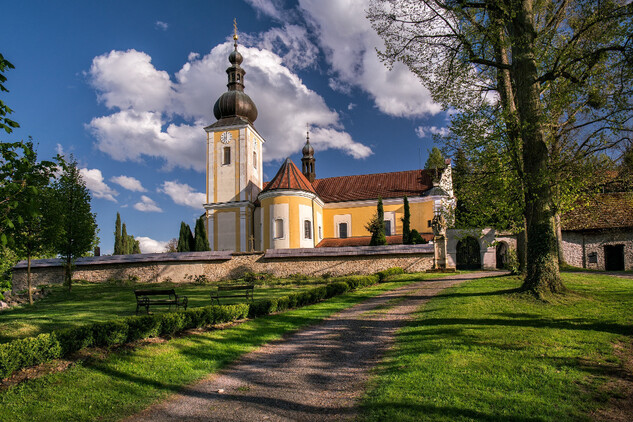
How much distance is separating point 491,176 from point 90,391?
1253 centimetres

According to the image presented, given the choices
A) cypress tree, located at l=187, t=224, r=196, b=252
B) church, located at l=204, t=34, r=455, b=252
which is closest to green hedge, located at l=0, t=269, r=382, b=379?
church, located at l=204, t=34, r=455, b=252

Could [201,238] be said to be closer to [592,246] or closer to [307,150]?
[307,150]

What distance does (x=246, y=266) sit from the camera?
81.8 ft

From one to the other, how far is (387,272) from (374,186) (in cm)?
1797

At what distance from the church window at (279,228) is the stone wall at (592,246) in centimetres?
1952

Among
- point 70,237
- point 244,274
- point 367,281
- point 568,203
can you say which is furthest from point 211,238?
point 568,203

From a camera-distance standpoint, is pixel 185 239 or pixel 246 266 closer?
pixel 246 266

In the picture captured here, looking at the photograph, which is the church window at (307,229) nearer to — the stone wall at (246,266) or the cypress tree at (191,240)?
the stone wall at (246,266)

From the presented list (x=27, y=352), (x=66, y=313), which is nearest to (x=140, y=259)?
(x=66, y=313)

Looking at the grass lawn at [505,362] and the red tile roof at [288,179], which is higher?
the red tile roof at [288,179]

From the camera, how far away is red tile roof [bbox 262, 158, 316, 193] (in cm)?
3238

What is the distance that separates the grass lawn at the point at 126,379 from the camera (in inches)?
216

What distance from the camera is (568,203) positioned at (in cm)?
1268

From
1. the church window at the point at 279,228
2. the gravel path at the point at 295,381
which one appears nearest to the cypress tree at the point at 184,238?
the church window at the point at 279,228
